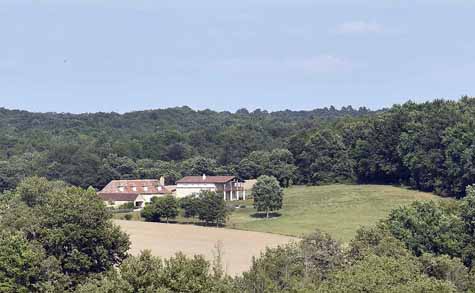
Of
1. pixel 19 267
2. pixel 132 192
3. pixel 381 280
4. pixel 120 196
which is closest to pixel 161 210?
pixel 120 196

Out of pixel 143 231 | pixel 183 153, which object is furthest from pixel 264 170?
pixel 143 231

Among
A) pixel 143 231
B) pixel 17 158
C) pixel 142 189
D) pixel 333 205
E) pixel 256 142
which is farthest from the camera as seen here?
pixel 256 142

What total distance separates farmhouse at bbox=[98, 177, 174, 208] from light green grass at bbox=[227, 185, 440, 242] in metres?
15.2

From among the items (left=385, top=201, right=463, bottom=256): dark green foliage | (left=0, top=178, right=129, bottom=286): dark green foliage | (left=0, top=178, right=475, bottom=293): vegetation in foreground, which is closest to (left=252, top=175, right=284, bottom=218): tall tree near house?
(left=0, top=178, right=475, bottom=293): vegetation in foreground

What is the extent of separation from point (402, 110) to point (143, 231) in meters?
56.1

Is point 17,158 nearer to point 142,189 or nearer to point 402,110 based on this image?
point 142,189

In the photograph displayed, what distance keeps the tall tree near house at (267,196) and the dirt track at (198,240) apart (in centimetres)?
1153

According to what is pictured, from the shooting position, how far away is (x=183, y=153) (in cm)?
15900

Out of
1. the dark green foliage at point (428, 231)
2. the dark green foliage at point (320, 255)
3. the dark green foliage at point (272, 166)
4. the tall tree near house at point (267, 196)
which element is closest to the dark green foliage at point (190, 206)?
the tall tree near house at point (267, 196)

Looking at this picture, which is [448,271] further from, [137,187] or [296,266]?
[137,187]

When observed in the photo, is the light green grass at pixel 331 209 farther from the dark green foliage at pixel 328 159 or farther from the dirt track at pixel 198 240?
the dirt track at pixel 198 240

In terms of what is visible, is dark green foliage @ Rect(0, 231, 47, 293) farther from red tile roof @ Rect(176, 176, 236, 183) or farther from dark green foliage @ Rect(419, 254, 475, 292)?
red tile roof @ Rect(176, 176, 236, 183)

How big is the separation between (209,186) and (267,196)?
19.7 m

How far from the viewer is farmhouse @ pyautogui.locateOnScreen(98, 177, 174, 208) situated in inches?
4564
